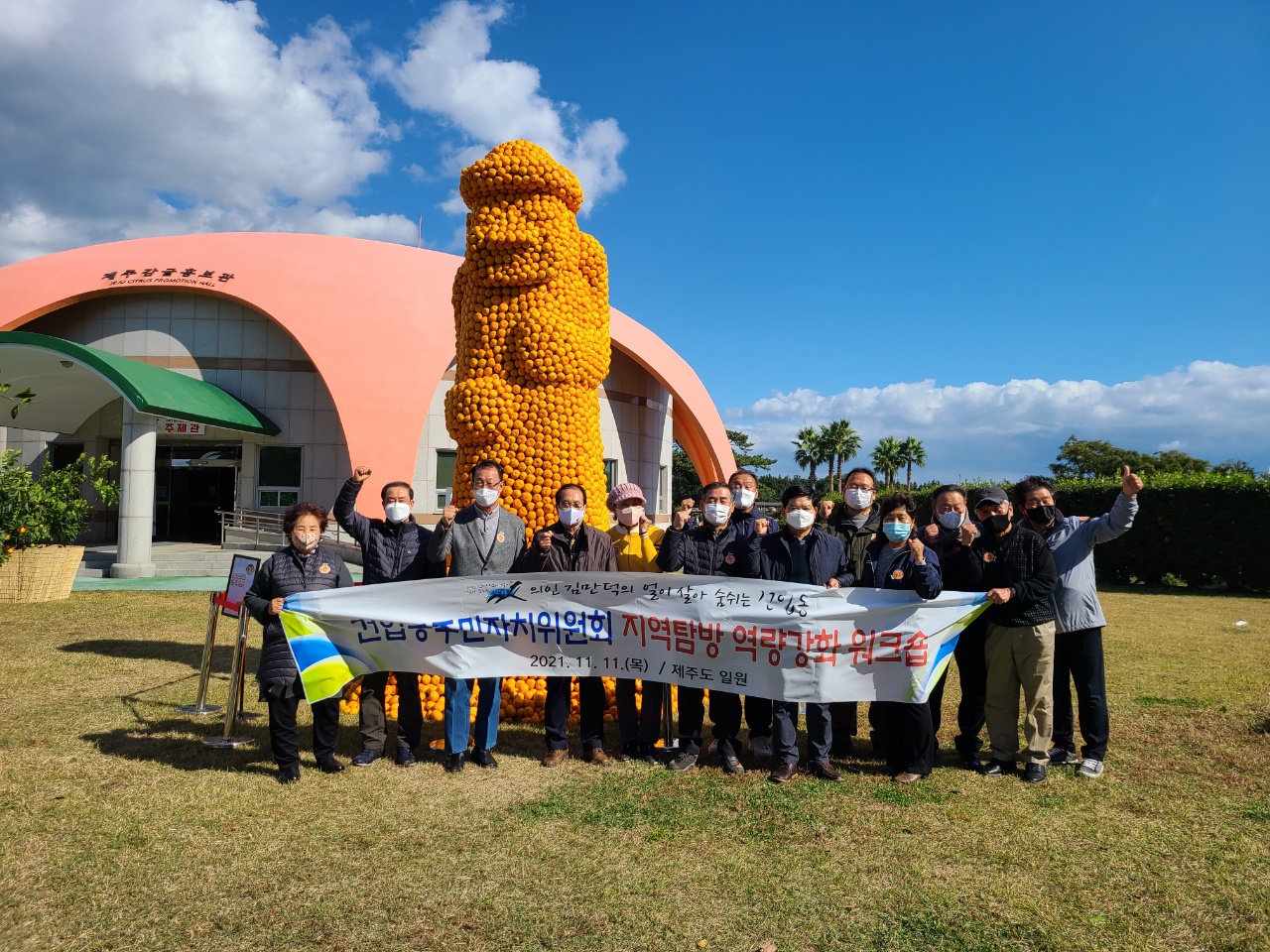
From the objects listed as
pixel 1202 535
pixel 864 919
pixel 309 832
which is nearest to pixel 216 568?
pixel 309 832

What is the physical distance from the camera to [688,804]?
397cm

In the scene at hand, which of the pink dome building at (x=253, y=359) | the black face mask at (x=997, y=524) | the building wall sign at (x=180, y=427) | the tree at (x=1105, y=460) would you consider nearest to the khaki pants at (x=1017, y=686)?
the black face mask at (x=997, y=524)

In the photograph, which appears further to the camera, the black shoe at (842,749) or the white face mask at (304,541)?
the black shoe at (842,749)

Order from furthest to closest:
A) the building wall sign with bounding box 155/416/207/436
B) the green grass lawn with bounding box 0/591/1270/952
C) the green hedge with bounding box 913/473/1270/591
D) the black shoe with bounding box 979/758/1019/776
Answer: the building wall sign with bounding box 155/416/207/436 < the green hedge with bounding box 913/473/1270/591 < the black shoe with bounding box 979/758/1019/776 < the green grass lawn with bounding box 0/591/1270/952

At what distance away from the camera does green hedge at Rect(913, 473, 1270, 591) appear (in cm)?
1391

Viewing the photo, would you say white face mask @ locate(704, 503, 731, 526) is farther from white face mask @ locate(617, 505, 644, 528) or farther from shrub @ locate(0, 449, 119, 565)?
shrub @ locate(0, 449, 119, 565)

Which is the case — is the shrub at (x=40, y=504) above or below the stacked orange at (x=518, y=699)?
above

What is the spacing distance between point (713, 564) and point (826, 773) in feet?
4.36

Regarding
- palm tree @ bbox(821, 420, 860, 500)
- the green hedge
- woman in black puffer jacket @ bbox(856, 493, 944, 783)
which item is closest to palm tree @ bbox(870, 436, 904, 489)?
palm tree @ bbox(821, 420, 860, 500)

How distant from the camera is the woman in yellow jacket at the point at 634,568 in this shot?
4.69 m

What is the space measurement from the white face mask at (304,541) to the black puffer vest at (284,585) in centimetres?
6

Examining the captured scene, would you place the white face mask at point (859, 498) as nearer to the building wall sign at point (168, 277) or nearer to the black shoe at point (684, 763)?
the black shoe at point (684, 763)

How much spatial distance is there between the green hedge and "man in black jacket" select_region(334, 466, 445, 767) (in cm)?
1444

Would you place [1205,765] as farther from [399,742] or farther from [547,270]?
[547,270]
